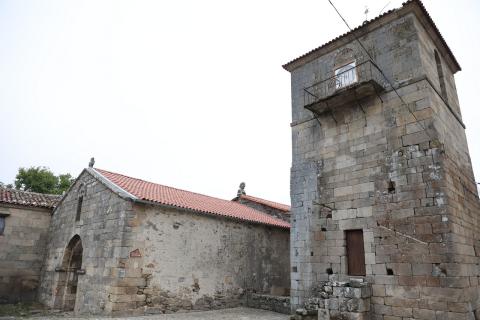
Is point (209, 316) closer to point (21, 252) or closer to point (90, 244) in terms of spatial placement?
point (90, 244)

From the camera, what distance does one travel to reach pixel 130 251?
1034 cm

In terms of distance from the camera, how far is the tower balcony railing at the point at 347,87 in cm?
930

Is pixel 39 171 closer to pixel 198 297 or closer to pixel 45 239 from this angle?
pixel 45 239

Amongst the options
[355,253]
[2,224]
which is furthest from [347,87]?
[2,224]

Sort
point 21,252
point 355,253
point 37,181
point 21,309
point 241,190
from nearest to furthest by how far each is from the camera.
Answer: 1. point 355,253
2. point 21,309
3. point 21,252
4. point 241,190
5. point 37,181

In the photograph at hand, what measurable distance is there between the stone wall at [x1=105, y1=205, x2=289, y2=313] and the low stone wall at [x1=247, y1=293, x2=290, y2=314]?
39 centimetres

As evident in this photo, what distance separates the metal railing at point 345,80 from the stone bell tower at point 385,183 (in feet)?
0.12

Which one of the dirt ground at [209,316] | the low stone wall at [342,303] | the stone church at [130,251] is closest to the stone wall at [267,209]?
the stone church at [130,251]

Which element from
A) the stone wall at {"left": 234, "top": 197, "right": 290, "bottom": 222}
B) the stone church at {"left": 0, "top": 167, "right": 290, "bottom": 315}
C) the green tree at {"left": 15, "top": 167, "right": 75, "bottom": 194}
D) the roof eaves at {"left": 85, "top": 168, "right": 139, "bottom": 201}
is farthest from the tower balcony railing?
the green tree at {"left": 15, "top": 167, "right": 75, "bottom": 194}

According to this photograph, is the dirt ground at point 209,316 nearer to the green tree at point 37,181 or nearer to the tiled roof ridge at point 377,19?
the tiled roof ridge at point 377,19

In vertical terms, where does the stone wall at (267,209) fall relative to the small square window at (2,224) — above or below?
above

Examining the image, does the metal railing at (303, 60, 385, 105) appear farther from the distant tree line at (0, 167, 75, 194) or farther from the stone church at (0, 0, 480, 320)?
the distant tree line at (0, 167, 75, 194)

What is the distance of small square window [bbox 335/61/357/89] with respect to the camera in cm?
1029

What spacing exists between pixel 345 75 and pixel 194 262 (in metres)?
8.41
